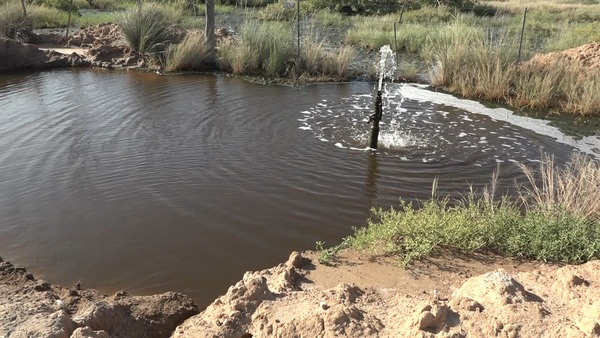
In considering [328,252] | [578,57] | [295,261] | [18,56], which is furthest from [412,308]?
[18,56]

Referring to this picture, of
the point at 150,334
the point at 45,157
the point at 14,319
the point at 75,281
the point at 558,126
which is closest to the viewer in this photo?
the point at 14,319

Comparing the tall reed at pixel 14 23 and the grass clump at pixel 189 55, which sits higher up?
the tall reed at pixel 14 23

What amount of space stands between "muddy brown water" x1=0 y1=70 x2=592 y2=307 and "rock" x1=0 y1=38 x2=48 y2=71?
2.50 m

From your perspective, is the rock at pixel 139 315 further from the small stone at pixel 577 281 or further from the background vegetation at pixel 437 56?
the background vegetation at pixel 437 56

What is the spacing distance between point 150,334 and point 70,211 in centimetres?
260

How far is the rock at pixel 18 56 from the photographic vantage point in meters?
12.7

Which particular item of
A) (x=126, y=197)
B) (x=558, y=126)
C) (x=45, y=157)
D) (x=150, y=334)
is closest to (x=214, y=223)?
(x=126, y=197)

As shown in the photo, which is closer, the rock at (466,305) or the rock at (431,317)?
the rock at (431,317)

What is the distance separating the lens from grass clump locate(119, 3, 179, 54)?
43.8ft

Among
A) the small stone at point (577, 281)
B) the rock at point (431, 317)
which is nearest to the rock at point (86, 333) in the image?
the rock at point (431, 317)

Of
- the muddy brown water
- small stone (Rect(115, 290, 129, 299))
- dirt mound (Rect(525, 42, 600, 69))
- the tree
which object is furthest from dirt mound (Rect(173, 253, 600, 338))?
the tree

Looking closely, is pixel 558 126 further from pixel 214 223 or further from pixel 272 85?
pixel 214 223

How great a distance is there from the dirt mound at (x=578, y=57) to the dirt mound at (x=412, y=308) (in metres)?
8.34

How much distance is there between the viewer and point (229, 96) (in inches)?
407
